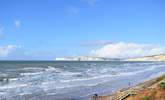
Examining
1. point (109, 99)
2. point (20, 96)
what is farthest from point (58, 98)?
point (109, 99)

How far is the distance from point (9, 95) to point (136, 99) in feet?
43.3

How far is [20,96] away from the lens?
27.2m

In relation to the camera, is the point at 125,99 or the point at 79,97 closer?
the point at 125,99

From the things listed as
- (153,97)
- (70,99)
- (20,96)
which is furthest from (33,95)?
(153,97)

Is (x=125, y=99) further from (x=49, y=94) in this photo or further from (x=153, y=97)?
(x=49, y=94)

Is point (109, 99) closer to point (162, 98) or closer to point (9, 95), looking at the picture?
point (162, 98)

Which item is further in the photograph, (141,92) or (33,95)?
(33,95)

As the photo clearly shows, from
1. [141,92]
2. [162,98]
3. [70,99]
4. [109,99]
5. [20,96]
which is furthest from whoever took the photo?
[20,96]

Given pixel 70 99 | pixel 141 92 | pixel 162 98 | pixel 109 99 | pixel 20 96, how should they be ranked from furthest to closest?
1. pixel 20 96
2. pixel 70 99
3. pixel 109 99
4. pixel 141 92
5. pixel 162 98

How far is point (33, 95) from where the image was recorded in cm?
2766

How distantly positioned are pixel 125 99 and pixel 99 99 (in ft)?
13.4

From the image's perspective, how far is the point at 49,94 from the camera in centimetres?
2828

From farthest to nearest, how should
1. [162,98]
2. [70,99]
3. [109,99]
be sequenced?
[70,99] < [109,99] < [162,98]

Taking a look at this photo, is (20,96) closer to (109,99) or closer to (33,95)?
(33,95)
